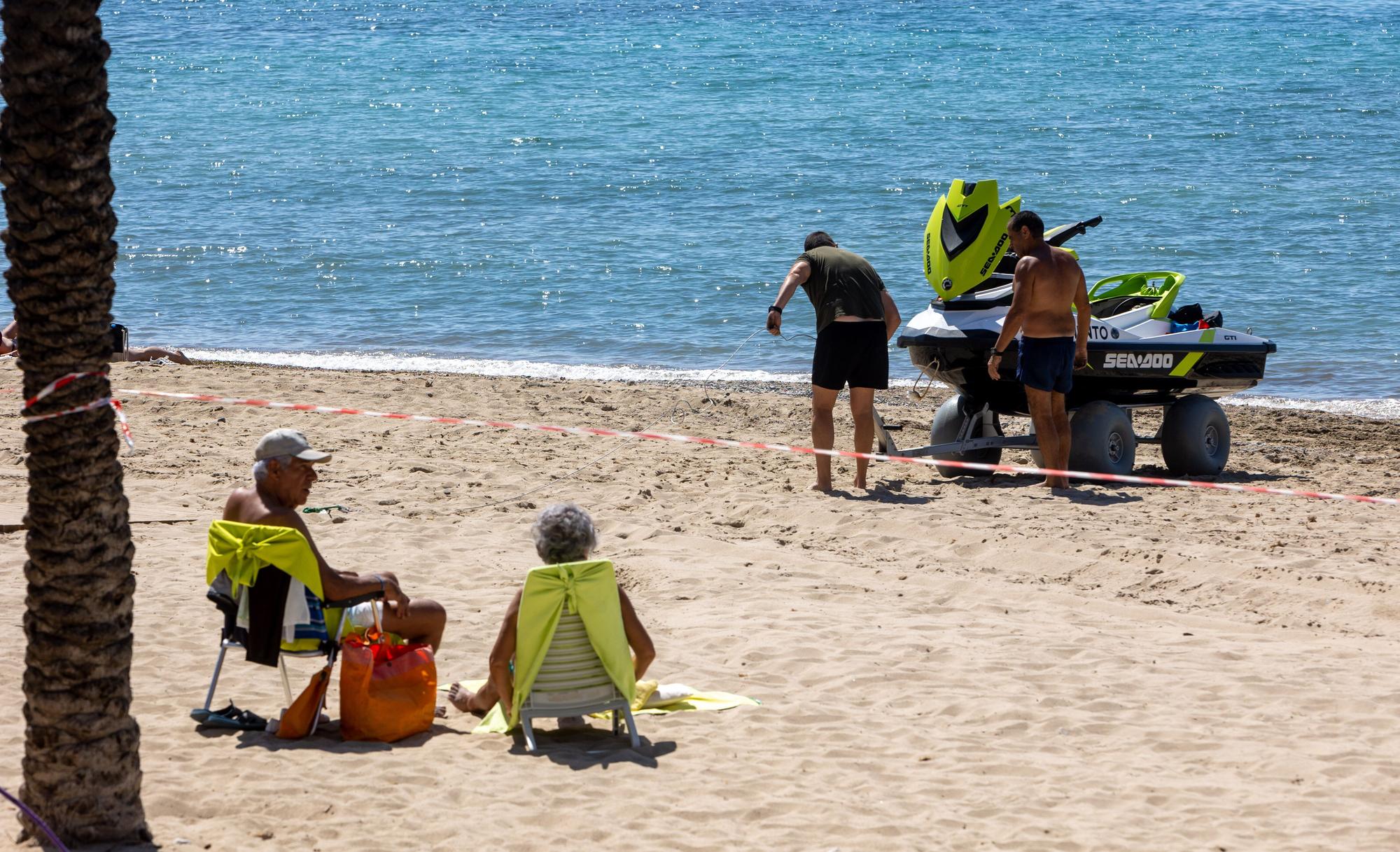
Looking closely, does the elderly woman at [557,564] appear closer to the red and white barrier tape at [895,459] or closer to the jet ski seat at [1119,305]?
the red and white barrier tape at [895,459]

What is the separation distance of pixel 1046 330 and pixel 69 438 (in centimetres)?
592

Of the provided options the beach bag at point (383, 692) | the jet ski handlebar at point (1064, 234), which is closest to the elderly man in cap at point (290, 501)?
the beach bag at point (383, 692)

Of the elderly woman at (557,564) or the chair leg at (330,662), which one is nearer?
the elderly woman at (557,564)

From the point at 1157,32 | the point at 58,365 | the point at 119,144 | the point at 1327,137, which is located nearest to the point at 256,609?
the point at 58,365

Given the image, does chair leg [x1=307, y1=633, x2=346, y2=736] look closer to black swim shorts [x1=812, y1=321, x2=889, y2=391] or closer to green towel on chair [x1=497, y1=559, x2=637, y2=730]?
green towel on chair [x1=497, y1=559, x2=637, y2=730]

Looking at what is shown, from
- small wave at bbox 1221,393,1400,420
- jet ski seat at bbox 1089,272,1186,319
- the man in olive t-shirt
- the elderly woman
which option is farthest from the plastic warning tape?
small wave at bbox 1221,393,1400,420

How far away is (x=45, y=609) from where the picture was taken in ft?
12.9

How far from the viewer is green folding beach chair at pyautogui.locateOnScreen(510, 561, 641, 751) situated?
4.78m

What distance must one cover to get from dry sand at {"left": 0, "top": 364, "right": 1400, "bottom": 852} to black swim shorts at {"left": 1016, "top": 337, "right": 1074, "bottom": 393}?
678mm

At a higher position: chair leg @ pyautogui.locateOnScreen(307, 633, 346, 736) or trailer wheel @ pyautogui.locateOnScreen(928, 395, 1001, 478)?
trailer wheel @ pyautogui.locateOnScreen(928, 395, 1001, 478)

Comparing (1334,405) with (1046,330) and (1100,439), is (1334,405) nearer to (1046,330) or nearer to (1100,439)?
(1100,439)

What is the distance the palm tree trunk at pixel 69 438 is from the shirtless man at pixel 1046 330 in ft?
18.3

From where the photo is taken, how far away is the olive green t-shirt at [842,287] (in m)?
8.52

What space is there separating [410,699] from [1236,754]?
9.01 feet
